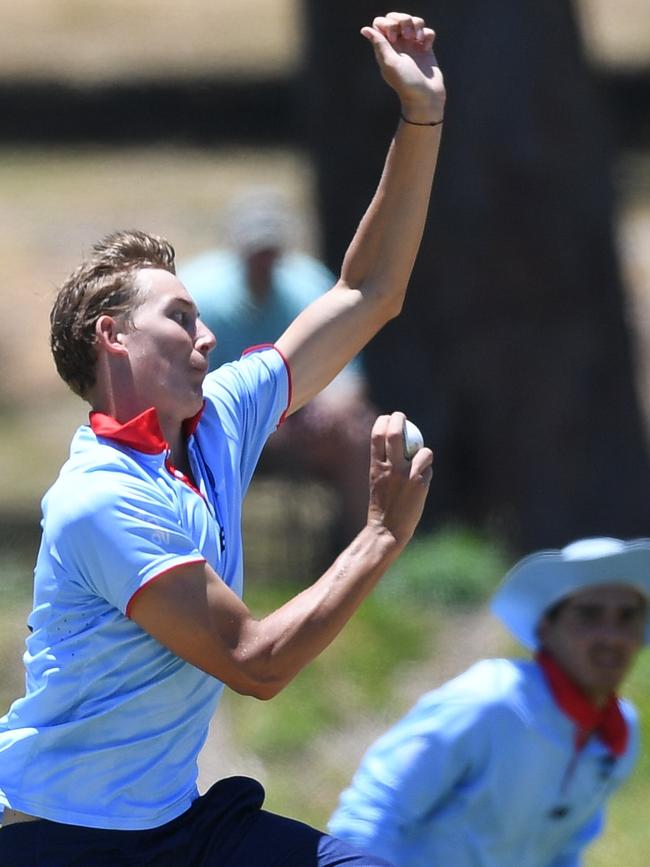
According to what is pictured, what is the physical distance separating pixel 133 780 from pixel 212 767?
327 centimetres

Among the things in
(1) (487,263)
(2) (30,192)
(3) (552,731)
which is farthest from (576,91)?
(2) (30,192)

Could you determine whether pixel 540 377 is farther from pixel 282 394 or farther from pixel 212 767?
pixel 282 394

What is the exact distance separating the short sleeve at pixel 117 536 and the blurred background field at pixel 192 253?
3145 millimetres

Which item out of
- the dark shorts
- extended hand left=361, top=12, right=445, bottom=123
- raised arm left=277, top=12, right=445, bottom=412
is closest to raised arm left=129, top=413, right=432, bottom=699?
the dark shorts

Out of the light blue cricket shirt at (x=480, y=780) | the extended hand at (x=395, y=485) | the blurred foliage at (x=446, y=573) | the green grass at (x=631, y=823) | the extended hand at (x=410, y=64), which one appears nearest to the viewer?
the extended hand at (x=395, y=485)

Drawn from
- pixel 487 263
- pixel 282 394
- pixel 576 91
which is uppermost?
pixel 576 91

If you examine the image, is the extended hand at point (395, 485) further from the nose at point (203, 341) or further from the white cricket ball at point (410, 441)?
the nose at point (203, 341)

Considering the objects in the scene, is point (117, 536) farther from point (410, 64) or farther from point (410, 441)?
point (410, 64)

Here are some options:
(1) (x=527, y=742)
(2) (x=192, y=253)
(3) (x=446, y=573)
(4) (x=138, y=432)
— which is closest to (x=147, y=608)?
(4) (x=138, y=432)

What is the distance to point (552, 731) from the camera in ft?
13.0

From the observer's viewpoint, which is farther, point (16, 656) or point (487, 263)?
point (487, 263)

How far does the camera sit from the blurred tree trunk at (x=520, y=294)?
7.97 m

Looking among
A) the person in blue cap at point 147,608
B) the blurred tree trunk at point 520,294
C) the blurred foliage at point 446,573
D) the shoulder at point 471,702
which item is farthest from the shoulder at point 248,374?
the blurred tree trunk at point 520,294

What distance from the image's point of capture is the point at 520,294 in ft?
26.2
